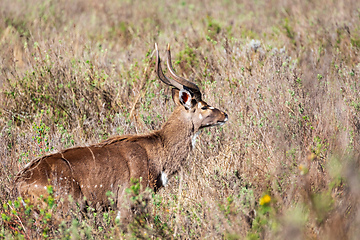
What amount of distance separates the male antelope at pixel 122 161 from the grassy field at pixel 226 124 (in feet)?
0.80

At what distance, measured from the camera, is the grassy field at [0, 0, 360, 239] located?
13.4 feet

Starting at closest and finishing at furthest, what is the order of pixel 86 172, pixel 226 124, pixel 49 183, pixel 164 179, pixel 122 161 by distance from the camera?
pixel 49 183 < pixel 86 172 < pixel 122 161 < pixel 164 179 < pixel 226 124

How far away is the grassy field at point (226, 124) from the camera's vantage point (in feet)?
13.4

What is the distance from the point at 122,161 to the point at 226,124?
6.68 ft

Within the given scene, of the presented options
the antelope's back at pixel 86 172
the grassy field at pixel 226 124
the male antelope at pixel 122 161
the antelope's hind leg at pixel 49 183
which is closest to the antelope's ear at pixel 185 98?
the male antelope at pixel 122 161

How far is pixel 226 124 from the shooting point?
261 inches

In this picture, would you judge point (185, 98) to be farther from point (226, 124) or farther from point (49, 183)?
point (49, 183)

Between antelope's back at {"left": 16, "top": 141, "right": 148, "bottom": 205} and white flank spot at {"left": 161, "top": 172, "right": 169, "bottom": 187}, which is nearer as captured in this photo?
antelope's back at {"left": 16, "top": 141, "right": 148, "bottom": 205}

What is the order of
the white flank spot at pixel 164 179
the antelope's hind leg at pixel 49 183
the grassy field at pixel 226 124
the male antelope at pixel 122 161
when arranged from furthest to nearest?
the white flank spot at pixel 164 179
the male antelope at pixel 122 161
the antelope's hind leg at pixel 49 183
the grassy field at pixel 226 124

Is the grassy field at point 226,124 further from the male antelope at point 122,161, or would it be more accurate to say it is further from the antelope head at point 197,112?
the antelope head at point 197,112

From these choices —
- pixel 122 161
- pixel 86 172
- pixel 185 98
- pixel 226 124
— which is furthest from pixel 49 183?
pixel 226 124

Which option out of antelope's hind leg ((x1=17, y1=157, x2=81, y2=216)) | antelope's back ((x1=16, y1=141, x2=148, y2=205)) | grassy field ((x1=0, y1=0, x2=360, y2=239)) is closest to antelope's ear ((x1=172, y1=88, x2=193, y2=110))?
grassy field ((x1=0, y1=0, x2=360, y2=239))

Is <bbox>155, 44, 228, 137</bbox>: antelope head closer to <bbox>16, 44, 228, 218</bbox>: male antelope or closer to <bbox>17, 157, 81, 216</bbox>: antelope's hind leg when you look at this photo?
<bbox>16, 44, 228, 218</bbox>: male antelope

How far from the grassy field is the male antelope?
0.24m
